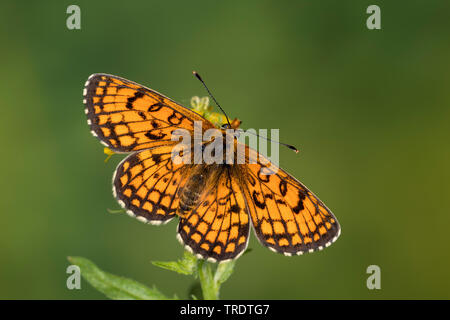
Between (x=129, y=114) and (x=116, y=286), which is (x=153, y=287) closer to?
(x=116, y=286)

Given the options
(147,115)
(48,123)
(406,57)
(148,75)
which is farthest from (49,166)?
(406,57)

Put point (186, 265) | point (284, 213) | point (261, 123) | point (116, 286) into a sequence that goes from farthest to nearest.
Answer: point (261, 123) < point (116, 286) < point (186, 265) < point (284, 213)

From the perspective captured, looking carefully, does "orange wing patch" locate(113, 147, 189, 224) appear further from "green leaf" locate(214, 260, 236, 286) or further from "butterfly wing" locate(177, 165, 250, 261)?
"green leaf" locate(214, 260, 236, 286)

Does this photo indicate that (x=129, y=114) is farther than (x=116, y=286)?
No

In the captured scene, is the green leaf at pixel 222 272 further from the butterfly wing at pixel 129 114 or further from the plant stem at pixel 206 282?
the butterfly wing at pixel 129 114

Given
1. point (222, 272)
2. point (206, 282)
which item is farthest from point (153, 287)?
point (222, 272)

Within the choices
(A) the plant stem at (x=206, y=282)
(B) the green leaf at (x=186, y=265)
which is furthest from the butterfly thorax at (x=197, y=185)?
(A) the plant stem at (x=206, y=282)
